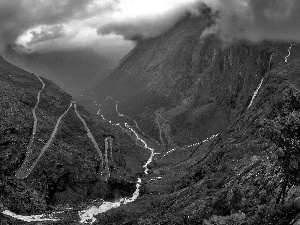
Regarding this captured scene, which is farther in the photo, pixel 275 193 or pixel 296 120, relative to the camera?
pixel 275 193

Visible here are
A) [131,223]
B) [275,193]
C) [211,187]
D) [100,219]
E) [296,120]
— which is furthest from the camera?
[100,219]

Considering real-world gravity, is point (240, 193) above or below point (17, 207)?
below

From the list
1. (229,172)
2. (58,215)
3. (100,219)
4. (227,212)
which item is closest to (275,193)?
(227,212)

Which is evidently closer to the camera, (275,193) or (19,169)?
(275,193)

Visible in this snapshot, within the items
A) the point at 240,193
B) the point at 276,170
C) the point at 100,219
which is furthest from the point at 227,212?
the point at 100,219

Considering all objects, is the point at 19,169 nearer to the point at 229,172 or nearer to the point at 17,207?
the point at 17,207

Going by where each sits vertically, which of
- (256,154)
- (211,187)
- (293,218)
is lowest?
(293,218)

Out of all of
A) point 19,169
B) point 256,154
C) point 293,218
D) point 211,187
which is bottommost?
point 293,218

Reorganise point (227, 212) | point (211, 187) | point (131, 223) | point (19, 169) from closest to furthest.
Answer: point (227, 212) → point (131, 223) → point (211, 187) → point (19, 169)

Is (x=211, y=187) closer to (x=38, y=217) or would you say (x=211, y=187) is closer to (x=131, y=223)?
(x=131, y=223)
